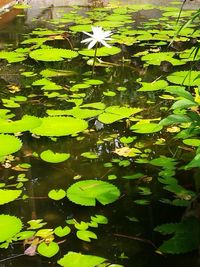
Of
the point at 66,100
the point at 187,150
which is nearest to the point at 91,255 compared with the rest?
the point at 187,150

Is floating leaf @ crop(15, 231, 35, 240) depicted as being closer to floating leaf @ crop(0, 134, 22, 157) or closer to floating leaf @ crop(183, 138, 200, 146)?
floating leaf @ crop(0, 134, 22, 157)

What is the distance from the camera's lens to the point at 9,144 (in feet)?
6.37

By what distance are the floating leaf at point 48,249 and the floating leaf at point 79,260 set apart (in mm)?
42

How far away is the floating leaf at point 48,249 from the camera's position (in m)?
1.32

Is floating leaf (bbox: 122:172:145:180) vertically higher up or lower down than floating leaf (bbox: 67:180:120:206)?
lower down

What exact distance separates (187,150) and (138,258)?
797mm

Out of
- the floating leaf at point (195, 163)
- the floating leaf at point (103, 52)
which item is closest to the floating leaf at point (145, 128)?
the floating leaf at point (195, 163)

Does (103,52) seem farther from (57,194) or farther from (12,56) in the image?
(57,194)

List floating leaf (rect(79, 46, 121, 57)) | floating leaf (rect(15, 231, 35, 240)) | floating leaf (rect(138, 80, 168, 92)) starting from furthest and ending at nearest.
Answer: floating leaf (rect(79, 46, 121, 57))
floating leaf (rect(138, 80, 168, 92))
floating leaf (rect(15, 231, 35, 240))

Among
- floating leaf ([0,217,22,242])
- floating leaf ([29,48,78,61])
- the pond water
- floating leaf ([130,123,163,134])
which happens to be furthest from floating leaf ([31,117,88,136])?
floating leaf ([29,48,78,61])

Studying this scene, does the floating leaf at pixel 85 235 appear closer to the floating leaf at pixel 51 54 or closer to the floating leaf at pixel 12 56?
the floating leaf at pixel 51 54

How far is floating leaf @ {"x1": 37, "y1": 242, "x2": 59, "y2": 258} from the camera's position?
132 centimetres

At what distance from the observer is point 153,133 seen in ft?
7.07

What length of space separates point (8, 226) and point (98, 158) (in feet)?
2.11
